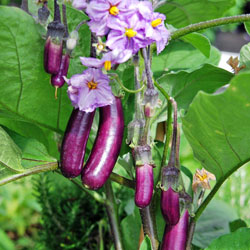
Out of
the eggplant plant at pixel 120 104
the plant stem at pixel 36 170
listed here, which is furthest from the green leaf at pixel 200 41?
the plant stem at pixel 36 170

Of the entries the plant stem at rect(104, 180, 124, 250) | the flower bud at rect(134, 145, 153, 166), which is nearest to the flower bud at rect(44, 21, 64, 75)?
the flower bud at rect(134, 145, 153, 166)

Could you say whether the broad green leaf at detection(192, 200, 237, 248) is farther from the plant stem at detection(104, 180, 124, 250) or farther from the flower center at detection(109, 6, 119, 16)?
the flower center at detection(109, 6, 119, 16)

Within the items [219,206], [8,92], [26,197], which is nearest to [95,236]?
[219,206]

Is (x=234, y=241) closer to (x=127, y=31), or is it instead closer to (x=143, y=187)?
(x=143, y=187)

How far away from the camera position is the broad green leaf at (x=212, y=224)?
0.66 metres

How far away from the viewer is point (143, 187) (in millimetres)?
408

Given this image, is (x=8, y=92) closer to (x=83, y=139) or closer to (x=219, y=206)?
(x=83, y=139)

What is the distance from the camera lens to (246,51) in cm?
50

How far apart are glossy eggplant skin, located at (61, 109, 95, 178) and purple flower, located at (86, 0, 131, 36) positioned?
0.08 m

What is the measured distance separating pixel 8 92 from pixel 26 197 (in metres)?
0.96

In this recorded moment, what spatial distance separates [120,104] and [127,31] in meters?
0.07

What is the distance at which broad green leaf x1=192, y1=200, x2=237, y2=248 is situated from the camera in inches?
25.8

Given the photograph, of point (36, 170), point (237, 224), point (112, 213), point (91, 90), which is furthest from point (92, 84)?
point (237, 224)

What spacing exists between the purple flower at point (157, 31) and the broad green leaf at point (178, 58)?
216 millimetres
